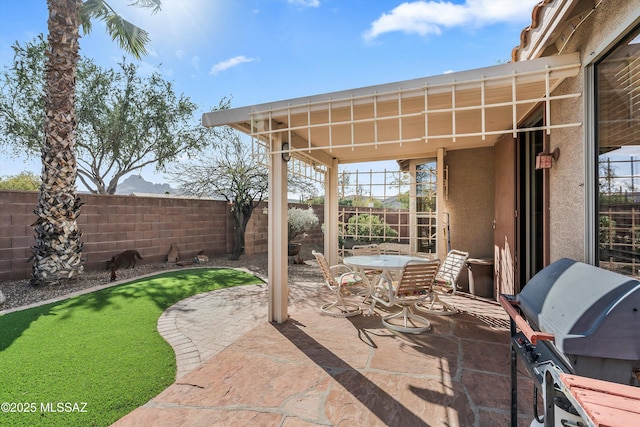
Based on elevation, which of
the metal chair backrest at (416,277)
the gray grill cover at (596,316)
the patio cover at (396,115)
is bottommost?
the metal chair backrest at (416,277)

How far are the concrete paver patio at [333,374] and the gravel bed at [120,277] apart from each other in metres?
2.96

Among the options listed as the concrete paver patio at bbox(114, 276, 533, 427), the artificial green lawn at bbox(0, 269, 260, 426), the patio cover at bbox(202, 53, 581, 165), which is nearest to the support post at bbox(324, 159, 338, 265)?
A: the patio cover at bbox(202, 53, 581, 165)

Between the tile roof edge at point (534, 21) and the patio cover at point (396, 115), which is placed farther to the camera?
the patio cover at point (396, 115)

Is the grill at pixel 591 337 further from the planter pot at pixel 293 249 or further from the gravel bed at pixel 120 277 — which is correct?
the planter pot at pixel 293 249

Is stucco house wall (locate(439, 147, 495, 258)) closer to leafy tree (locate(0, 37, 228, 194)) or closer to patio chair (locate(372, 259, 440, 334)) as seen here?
patio chair (locate(372, 259, 440, 334))

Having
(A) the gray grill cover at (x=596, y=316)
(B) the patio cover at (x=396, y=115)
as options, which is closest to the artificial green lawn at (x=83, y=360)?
(B) the patio cover at (x=396, y=115)

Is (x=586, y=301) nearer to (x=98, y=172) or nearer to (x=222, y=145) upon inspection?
(x=222, y=145)

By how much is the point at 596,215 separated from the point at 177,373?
391cm

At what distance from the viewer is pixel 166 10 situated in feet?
27.4

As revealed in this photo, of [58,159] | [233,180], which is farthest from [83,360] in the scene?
[233,180]

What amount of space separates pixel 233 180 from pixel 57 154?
4.60m

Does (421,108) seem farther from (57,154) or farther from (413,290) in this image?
(57,154)

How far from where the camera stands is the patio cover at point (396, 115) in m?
2.87

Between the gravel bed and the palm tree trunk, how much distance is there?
27 cm
